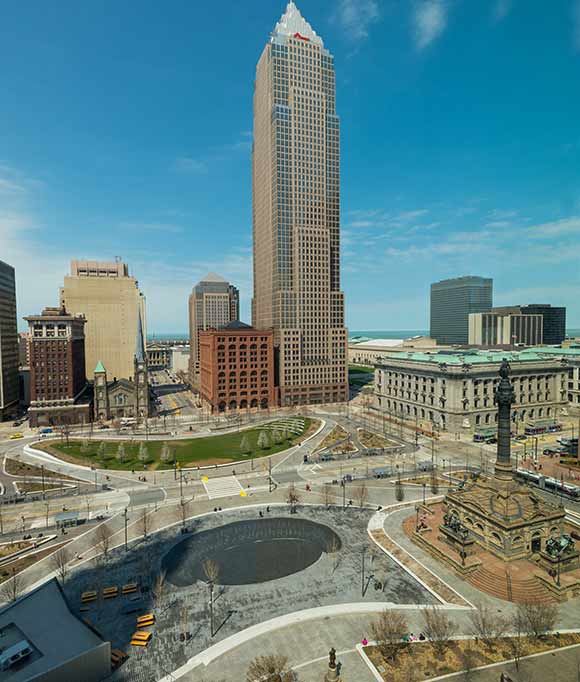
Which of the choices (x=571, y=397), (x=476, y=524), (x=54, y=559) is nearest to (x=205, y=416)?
(x=54, y=559)

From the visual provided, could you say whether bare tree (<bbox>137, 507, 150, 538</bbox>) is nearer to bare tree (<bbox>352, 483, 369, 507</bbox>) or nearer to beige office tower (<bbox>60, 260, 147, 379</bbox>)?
bare tree (<bbox>352, 483, 369, 507</bbox>)

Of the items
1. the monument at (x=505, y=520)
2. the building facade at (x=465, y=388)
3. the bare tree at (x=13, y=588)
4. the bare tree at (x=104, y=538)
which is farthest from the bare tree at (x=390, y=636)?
the building facade at (x=465, y=388)

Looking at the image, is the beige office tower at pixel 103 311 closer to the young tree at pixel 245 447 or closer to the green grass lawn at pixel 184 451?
the green grass lawn at pixel 184 451

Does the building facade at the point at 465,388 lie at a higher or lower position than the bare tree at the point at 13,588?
higher

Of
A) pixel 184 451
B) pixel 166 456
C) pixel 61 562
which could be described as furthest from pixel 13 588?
pixel 184 451

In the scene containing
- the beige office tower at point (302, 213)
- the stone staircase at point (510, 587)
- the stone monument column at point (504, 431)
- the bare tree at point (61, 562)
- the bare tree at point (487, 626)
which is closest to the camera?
the bare tree at point (487, 626)

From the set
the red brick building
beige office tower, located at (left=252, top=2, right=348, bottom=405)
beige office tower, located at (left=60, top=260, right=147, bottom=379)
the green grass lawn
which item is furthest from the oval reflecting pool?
beige office tower, located at (left=60, top=260, right=147, bottom=379)
